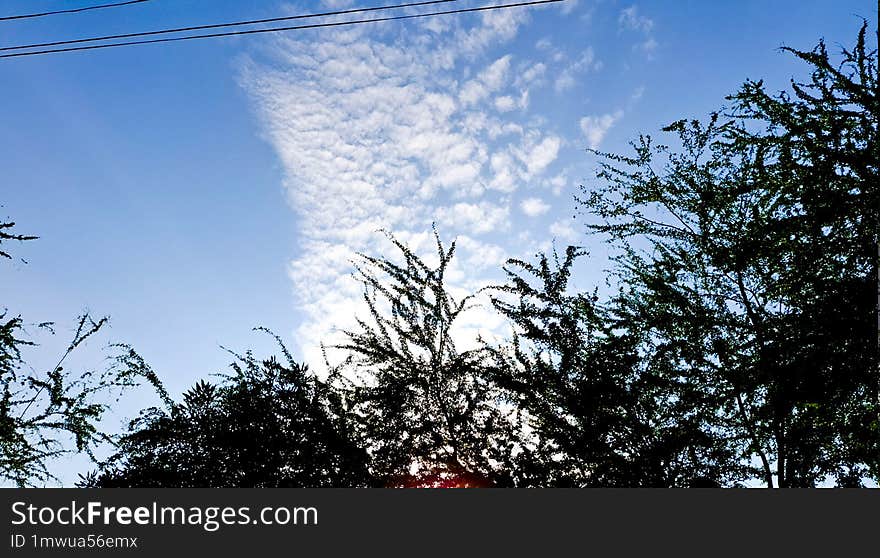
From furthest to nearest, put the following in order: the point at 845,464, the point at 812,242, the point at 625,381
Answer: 1. the point at 625,381
2. the point at 845,464
3. the point at 812,242

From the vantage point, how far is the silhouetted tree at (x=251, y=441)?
10344 mm

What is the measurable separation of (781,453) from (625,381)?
7.33ft

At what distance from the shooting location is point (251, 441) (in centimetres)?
1052

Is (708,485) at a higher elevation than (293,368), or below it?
below

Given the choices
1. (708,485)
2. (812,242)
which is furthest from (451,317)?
(812,242)

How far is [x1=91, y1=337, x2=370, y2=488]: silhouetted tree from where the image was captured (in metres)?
10.3

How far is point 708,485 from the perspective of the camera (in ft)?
30.7
